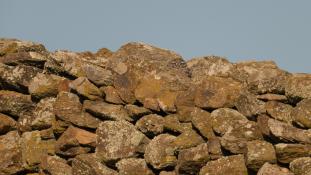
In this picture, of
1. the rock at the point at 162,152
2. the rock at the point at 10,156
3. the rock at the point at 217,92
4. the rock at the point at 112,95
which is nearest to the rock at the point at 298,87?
the rock at the point at 217,92

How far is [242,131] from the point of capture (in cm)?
912

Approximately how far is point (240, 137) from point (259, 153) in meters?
0.41

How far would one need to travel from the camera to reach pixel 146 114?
10.4 meters

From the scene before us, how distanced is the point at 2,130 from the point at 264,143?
5.63 meters

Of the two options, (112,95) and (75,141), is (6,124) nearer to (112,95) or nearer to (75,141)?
(75,141)

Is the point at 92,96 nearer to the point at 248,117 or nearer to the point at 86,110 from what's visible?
the point at 86,110

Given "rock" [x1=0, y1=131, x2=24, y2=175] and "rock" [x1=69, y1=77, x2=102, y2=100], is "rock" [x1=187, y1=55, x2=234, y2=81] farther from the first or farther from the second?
"rock" [x1=0, y1=131, x2=24, y2=175]

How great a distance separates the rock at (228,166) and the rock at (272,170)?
1.33ft

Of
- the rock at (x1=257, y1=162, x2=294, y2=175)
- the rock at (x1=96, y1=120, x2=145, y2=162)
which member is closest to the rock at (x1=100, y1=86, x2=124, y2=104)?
the rock at (x1=96, y1=120, x2=145, y2=162)

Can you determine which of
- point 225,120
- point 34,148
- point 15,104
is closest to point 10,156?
point 34,148

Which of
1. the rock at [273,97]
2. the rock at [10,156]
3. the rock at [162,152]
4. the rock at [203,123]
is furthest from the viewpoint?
the rock at [10,156]

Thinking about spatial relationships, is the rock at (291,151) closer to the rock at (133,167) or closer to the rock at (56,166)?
the rock at (133,167)

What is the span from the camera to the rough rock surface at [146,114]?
887 centimetres

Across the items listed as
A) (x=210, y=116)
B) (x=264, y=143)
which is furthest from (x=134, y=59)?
(x=264, y=143)
